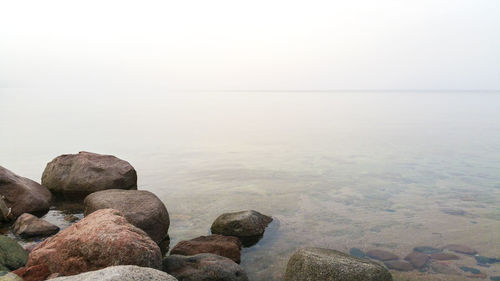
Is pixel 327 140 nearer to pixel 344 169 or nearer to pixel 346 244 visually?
pixel 344 169

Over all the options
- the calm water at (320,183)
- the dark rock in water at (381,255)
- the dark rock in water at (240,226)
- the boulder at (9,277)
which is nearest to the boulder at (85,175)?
the calm water at (320,183)

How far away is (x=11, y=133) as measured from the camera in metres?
30.0

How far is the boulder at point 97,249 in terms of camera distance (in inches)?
208

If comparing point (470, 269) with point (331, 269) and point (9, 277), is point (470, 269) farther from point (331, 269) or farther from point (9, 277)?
point (9, 277)

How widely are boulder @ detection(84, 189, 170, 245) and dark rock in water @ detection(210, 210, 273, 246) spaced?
4.15 feet

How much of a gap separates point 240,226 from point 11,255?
454cm

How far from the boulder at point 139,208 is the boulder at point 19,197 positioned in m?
2.65

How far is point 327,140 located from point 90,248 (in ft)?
75.0

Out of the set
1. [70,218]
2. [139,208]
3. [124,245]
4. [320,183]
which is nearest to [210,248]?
[139,208]

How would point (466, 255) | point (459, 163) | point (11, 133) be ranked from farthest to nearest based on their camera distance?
point (11, 133) < point (459, 163) < point (466, 255)

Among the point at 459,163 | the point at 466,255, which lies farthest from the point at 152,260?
the point at 459,163

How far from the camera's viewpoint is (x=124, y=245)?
209 inches

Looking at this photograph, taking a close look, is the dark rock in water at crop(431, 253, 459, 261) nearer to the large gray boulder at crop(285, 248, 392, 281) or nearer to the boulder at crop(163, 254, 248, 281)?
the large gray boulder at crop(285, 248, 392, 281)

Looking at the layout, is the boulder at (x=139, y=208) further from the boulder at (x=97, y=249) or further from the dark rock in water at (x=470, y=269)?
the dark rock in water at (x=470, y=269)
